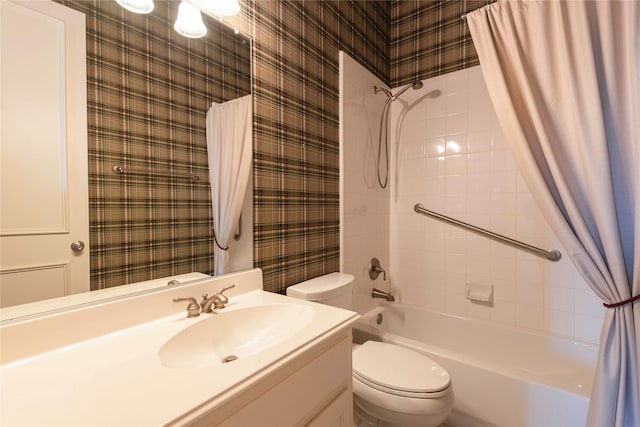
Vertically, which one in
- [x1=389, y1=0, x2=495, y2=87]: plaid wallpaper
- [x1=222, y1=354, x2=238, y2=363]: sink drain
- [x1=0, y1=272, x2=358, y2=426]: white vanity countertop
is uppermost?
[x1=389, y1=0, x2=495, y2=87]: plaid wallpaper

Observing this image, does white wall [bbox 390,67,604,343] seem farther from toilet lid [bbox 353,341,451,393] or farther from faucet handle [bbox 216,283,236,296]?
faucet handle [bbox 216,283,236,296]

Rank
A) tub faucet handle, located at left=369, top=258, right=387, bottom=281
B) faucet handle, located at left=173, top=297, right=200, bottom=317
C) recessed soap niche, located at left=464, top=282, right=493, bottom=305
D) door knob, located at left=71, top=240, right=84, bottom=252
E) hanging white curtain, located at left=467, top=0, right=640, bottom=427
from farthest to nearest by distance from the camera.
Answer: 1. tub faucet handle, located at left=369, top=258, right=387, bottom=281
2. recessed soap niche, located at left=464, top=282, right=493, bottom=305
3. hanging white curtain, located at left=467, top=0, right=640, bottom=427
4. faucet handle, located at left=173, top=297, right=200, bottom=317
5. door knob, located at left=71, top=240, right=84, bottom=252

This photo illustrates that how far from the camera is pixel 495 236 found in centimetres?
182

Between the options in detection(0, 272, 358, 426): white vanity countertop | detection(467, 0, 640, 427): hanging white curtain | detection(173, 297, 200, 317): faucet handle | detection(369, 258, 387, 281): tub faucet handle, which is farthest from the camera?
detection(369, 258, 387, 281): tub faucet handle

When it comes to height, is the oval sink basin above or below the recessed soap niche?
above

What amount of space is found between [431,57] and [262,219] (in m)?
1.77

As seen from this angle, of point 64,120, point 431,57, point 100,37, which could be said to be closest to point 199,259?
point 64,120

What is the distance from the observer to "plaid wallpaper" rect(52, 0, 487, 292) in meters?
0.82

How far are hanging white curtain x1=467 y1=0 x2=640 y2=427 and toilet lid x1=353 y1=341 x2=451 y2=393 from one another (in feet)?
1.88

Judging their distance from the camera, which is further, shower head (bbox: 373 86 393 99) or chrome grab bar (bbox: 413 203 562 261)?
shower head (bbox: 373 86 393 99)

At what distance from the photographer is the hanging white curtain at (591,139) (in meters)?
1.06

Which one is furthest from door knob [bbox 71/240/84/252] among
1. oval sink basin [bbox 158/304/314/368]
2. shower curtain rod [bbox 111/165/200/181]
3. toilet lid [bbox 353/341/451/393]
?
toilet lid [bbox 353/341/451/393]

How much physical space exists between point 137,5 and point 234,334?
3.56 feet

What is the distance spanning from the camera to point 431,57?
2.05 metres
